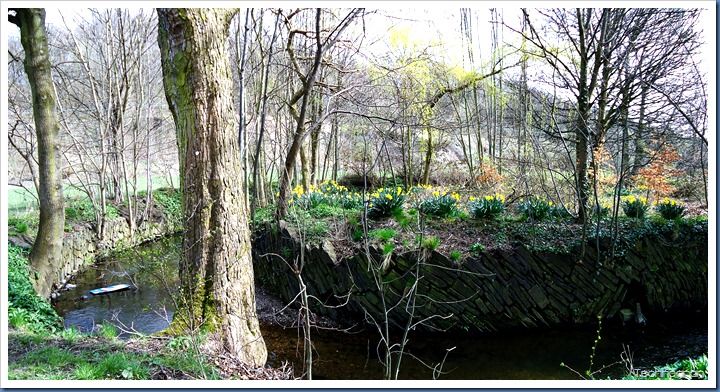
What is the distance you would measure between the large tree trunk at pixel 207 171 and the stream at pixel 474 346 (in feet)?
2.26

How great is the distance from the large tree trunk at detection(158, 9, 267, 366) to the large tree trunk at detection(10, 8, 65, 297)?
2377 millimetres

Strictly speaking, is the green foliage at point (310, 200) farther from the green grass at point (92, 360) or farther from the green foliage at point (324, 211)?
the green grass at point (92, 360)

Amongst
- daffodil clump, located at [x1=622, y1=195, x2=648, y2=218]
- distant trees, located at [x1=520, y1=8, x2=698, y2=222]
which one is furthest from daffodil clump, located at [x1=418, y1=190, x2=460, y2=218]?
daffodil clump, located at [x1=622, y1=195, x2=648, y2=218]

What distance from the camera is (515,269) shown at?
5.12 meters

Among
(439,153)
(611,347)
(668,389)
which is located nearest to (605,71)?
(611,347)

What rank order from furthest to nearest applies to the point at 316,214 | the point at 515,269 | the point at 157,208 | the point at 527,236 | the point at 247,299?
the point at 157,208 → the point at 316,214 → the point at 527,236 → the point at 515,269 → the point at 247,299

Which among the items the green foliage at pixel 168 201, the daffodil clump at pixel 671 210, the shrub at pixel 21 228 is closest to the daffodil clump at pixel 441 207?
the daffodil clump at pixel 671 210

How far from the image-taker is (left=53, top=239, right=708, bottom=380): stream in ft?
13.6

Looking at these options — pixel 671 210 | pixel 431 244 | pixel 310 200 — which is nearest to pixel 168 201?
pixel 310 200

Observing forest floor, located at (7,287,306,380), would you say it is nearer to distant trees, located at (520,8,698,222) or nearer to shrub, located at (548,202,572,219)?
distant trees, located at (520,8,698,222)

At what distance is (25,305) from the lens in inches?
172

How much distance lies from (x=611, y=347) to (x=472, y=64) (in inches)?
263

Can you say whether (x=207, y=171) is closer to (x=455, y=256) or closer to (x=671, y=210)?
(x=455, y=256)

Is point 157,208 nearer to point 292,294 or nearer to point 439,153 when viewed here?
point 292,294
